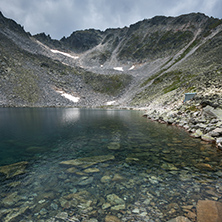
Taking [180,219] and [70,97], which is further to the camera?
[70,97]

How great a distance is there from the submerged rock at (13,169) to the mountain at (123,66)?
47789mm

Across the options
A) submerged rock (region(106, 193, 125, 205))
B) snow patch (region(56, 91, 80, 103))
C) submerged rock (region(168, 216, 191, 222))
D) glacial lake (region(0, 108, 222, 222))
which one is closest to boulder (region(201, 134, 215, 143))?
glacial lake (region(0, 108, 222, 222))

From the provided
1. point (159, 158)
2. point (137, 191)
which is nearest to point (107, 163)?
point (137, 191)

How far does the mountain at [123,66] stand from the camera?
71.8 m

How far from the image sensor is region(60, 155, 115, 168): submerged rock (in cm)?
845

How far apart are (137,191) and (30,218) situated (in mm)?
4233

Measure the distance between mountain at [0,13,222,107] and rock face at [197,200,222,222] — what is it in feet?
149

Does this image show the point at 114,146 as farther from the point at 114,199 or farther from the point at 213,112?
the point at 213,112

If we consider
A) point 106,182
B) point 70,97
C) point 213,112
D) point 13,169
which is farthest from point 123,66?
point 106,182

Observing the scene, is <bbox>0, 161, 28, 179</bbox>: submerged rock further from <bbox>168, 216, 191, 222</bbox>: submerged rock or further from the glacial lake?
<bbox>168, 216, 191, 222</bbox>: submerged rock

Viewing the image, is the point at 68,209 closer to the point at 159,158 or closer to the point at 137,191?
the point at 137,191

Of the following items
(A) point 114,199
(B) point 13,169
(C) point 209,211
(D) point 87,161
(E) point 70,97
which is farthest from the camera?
(E) point 70,97

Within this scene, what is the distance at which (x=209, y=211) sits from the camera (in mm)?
4531

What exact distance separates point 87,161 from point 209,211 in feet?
22.1
